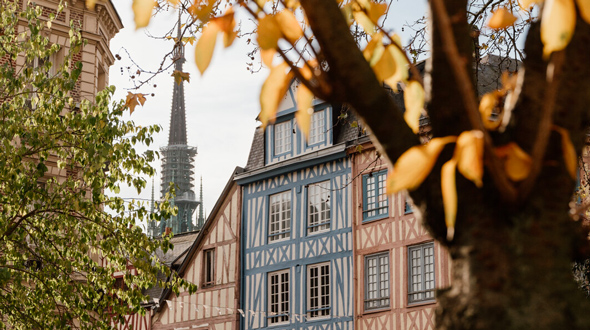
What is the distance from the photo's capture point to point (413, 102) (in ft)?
7.88

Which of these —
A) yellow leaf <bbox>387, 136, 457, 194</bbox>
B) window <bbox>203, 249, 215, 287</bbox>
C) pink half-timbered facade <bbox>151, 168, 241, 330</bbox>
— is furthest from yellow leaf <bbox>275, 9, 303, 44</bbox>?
window <bbox>203, 249, 215, 287</bbox>

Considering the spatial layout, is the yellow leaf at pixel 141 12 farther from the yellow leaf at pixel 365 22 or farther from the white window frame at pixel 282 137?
the white window frame at pixel 282 137

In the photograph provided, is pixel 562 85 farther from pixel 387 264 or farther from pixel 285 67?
pixel 387 264

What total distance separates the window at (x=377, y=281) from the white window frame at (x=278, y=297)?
2754 mm

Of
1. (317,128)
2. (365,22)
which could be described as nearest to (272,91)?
(365,22)

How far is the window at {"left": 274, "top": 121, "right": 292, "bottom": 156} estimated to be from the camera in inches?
1001

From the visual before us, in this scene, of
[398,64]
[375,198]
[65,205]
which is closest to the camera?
[398,64]

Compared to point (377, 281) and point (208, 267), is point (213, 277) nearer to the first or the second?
point (208, 267)

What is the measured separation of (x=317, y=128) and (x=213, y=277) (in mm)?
5693

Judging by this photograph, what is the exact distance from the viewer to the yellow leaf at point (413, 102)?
2.39 metres

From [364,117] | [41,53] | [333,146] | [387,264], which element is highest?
[333,146]

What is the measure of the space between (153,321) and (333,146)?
8.76 meters

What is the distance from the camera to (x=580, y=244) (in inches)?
95.9

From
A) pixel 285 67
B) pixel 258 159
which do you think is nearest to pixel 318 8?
pixel 285 67
